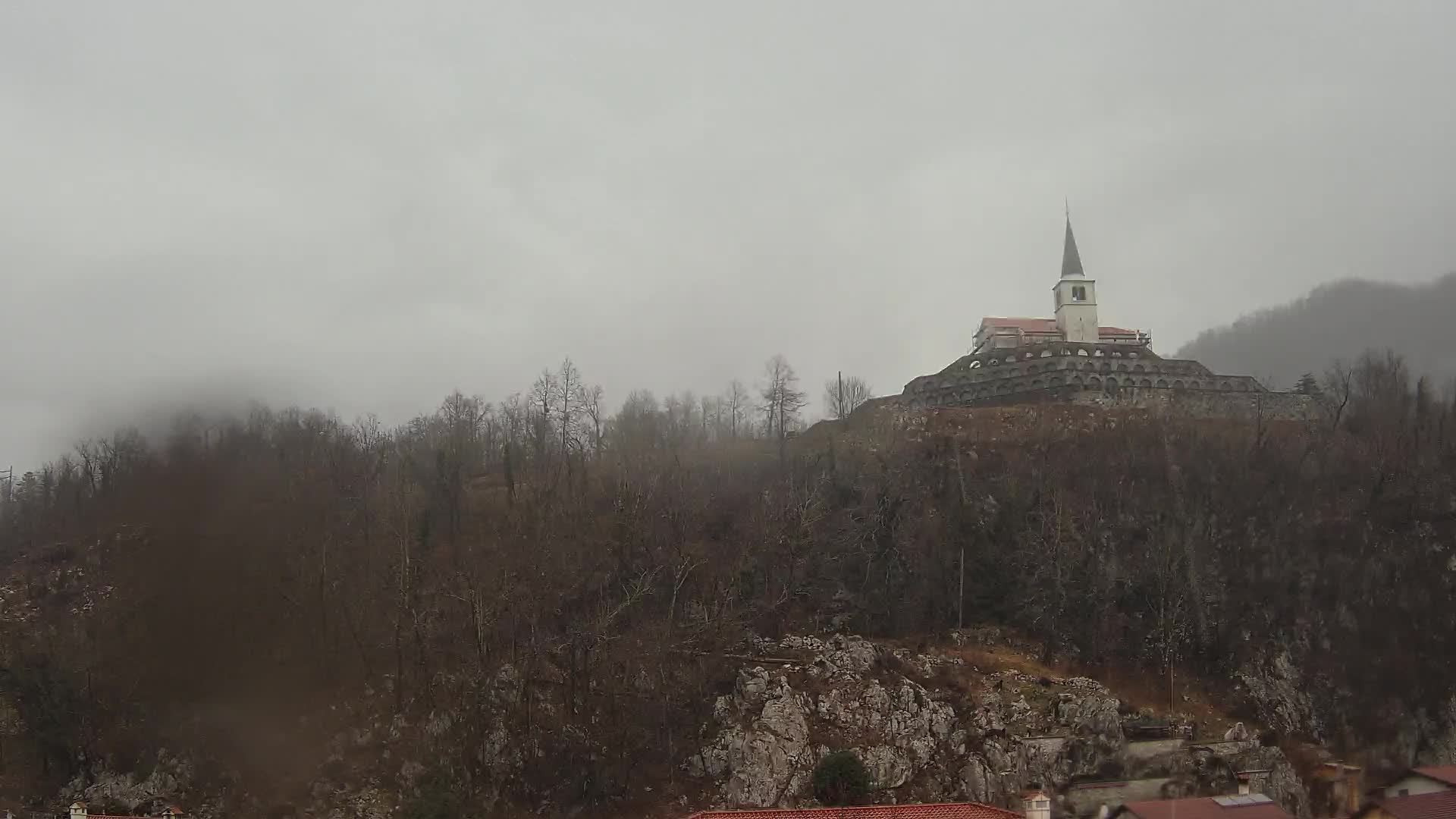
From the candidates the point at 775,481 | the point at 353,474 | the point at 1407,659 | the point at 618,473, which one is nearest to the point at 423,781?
the point at 353,474

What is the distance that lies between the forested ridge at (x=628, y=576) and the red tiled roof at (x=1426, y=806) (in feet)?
55.3

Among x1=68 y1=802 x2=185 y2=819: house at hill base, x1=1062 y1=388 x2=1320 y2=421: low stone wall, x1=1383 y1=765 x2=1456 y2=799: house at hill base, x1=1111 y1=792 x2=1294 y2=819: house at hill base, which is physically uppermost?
x1=1062 y1=388 x2=1320 y2=421: low stone wall

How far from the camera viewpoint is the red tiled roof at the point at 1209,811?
23.5 meters

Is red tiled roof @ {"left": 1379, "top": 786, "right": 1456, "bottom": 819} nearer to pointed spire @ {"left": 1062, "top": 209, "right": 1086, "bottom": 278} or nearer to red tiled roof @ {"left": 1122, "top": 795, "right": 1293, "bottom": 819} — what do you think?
red tiled roof @ {"left": 1122, "top": 795, "right": 1293, "bottom": 819}

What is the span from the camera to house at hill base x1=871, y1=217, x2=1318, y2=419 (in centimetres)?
6438

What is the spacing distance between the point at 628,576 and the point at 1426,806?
31133mm

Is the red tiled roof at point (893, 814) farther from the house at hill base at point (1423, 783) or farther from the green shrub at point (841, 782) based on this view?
the house at hill base at point (1423, 783)

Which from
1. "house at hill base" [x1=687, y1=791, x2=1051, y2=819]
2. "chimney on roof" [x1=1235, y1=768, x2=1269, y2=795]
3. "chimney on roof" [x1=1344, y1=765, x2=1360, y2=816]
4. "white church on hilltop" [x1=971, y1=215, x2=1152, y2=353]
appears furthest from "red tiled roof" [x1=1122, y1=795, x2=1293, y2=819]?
"white church on hilltop" [x1=971, y1=215, x2=1152, y2=353]

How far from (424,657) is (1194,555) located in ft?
119

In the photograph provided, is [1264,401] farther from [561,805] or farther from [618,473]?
[561,805]

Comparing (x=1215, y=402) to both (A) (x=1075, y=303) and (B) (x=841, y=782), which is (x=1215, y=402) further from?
(B) (x=841, y=782)

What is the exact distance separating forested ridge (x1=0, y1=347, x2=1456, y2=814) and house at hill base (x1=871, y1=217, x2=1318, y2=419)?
415cm

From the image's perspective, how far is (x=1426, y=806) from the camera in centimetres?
2481

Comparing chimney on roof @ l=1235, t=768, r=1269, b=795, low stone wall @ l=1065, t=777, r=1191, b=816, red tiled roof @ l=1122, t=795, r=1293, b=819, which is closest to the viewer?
red tiled roof @ l=1122, t=795, r=1293, b=819
